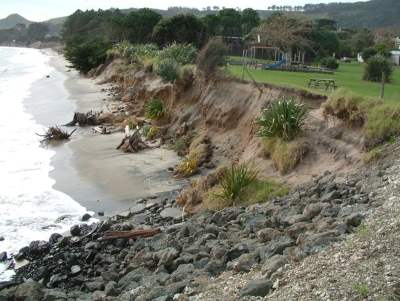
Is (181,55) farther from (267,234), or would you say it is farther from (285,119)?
(267,234)

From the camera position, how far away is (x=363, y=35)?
72250 millimetres

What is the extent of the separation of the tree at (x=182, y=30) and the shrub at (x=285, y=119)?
32807 mm

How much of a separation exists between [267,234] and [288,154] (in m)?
5.53

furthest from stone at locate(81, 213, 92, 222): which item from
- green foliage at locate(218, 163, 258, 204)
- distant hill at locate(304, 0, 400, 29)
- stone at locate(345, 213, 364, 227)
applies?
distant hill at locate(304, 0, 400, 29)

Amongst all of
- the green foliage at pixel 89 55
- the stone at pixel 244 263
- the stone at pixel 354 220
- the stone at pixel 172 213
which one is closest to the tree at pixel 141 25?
the green foliage at pixel 89 55

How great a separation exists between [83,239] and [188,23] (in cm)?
3884

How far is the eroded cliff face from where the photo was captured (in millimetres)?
14914

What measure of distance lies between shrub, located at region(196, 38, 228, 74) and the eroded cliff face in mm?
678

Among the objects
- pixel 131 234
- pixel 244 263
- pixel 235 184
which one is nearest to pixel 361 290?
→ pixel 244 263

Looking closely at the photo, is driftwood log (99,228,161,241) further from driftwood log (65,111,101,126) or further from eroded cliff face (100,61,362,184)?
driftwood log (65,111,101,126)

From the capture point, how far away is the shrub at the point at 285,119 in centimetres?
1617

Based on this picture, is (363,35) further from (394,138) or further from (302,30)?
(394,138)

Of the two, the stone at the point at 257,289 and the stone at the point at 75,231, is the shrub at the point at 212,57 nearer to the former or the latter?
the stone at the point at 75,231

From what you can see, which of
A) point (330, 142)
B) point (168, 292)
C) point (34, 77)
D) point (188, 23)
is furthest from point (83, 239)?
point (34, 77)
